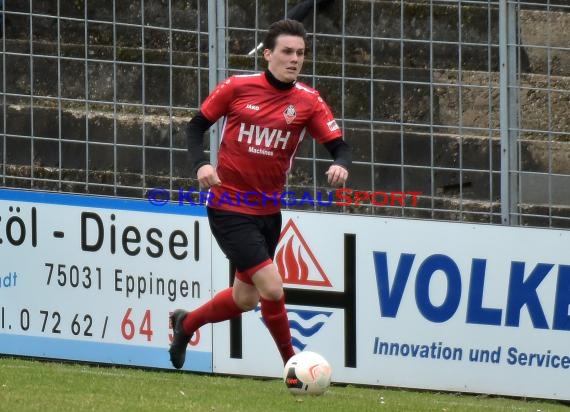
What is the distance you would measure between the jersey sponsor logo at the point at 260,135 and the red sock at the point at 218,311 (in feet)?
3.31

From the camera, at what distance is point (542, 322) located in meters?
10.4

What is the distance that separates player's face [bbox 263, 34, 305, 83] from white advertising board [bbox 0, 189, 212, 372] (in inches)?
84.5

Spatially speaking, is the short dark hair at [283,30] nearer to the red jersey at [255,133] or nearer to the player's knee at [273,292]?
the red jersey at [255,133]

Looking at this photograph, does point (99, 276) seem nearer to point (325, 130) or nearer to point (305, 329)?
point (305, 329)

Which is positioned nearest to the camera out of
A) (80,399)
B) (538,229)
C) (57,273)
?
(80,399)

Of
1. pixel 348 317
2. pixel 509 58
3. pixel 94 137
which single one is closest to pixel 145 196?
pixel 94 137

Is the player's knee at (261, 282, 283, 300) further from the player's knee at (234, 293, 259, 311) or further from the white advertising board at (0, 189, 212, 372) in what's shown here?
the white advertising board at (0, 189, 212, 372)

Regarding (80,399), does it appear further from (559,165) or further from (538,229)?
(559,165)

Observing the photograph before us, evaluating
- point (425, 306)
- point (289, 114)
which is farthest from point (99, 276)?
point (289, 114)

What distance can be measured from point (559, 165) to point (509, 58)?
123cm

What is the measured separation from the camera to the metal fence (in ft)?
35.2

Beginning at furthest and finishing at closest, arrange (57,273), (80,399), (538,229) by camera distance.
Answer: (57,273), (538,229), (80,399)

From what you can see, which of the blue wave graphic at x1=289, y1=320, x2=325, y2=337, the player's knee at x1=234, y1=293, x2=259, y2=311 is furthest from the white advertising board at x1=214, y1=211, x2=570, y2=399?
the player's knee at x1=234, y1=293, x2=259, y2=311

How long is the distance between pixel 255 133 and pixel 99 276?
2524 mm
